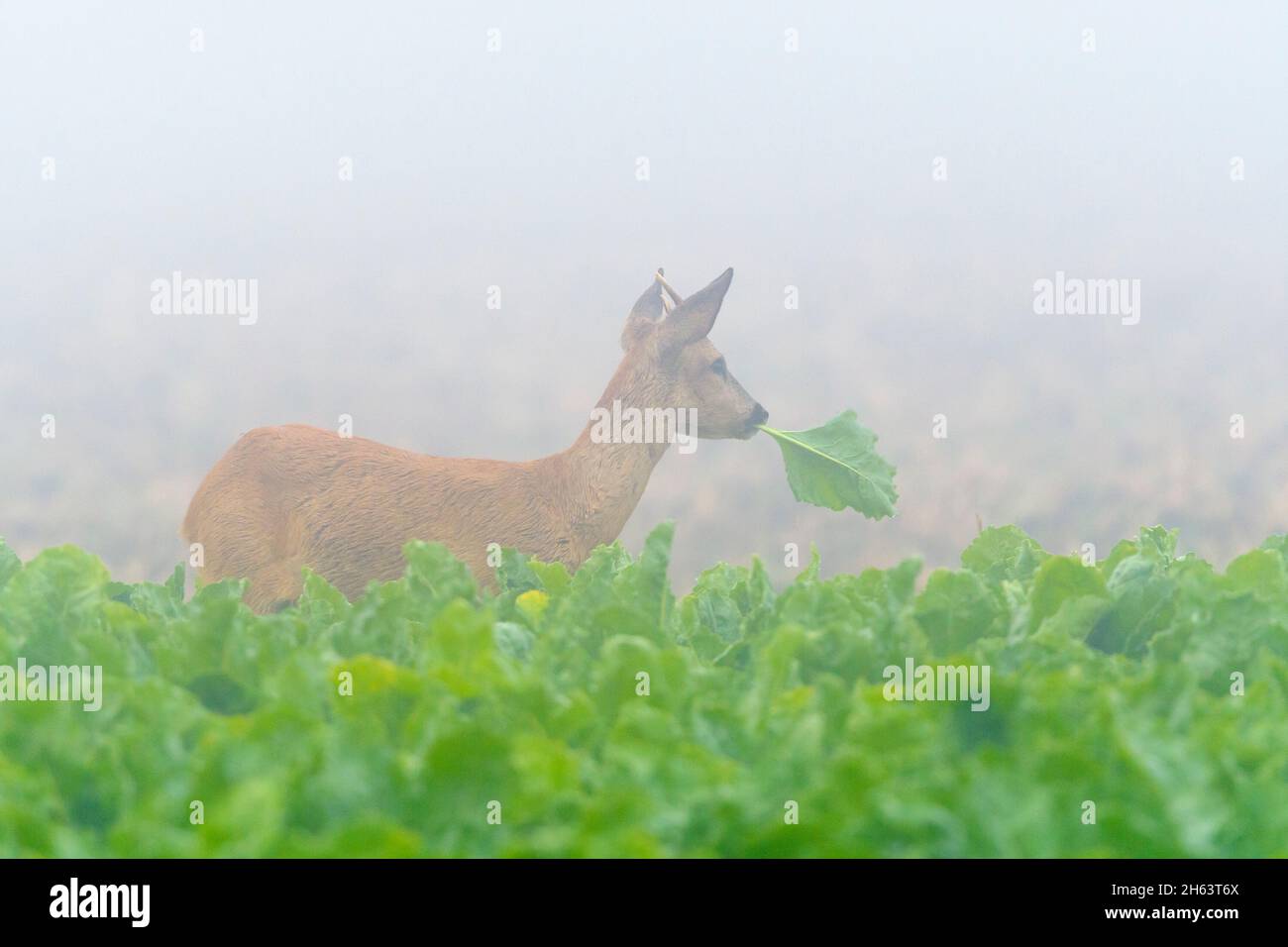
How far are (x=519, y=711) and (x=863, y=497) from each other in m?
2.83

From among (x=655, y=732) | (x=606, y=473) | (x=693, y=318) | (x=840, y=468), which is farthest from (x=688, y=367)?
(x=655, y=732)

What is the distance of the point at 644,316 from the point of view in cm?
436

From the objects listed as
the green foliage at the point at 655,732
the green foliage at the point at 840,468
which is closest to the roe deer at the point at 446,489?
the green foliage at the point at 840,468

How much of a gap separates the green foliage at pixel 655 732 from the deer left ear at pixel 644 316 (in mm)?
2292

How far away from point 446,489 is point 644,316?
893 millimetres

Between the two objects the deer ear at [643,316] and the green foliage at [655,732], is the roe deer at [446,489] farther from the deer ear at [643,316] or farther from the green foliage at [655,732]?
the green foliage at [655,732]

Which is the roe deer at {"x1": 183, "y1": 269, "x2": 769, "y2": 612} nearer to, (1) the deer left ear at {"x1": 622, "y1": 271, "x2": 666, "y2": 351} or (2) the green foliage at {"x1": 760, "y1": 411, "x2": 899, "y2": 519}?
(1) the deer left ear at {"x1": 622, "y1": 271, "x2": 666, "y2": 351}

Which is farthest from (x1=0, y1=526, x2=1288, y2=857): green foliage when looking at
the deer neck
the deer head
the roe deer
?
the deer head

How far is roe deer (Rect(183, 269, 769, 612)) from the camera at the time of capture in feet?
12.8

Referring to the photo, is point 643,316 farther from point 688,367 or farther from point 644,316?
point 688,367
